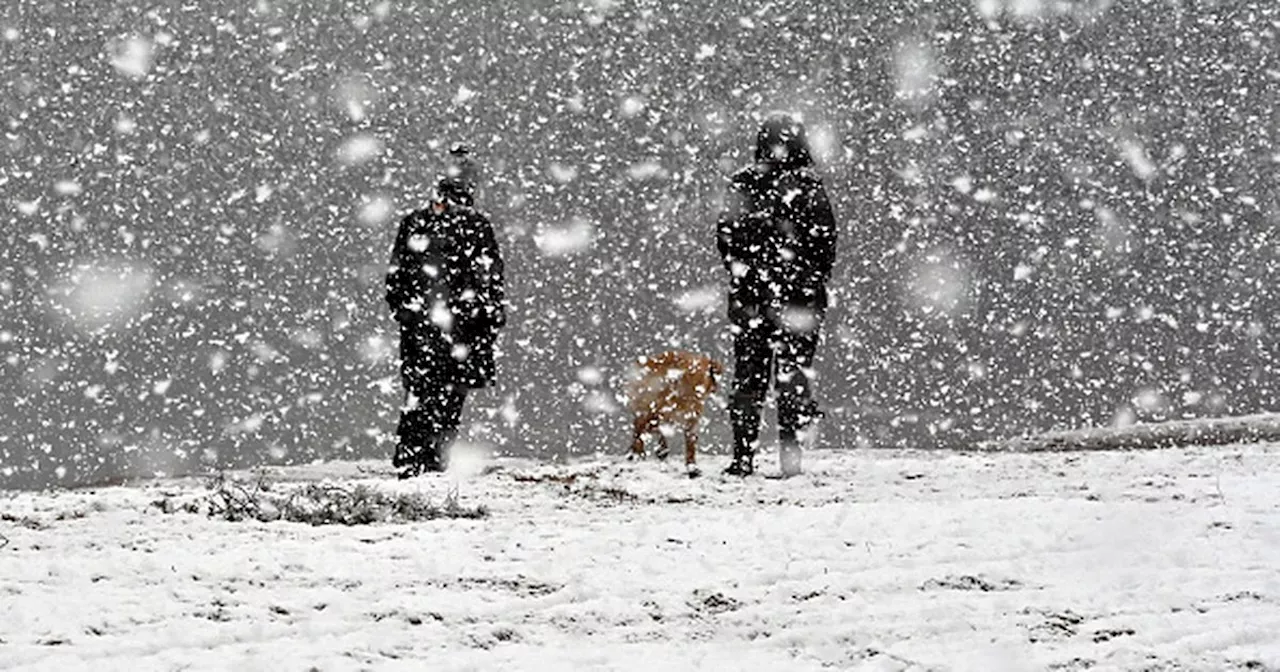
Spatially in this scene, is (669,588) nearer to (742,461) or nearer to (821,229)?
(742,461)

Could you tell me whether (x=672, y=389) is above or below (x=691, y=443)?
above

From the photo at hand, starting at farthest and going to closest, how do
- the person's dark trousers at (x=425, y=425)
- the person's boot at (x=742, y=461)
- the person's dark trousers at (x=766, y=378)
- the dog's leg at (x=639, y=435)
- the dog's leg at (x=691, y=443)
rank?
the dog's leg at (x=639, y=435) → the dog's leg at (x=691, y=443) → the person's dark trousers at (x=425, y=425) → the person's boot at (x=742, y=461) → the person's dark trousers at (x=766, y=378)

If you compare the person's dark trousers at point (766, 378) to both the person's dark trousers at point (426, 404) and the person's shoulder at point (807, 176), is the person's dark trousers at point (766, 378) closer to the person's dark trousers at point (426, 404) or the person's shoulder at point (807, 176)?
the person's shoulder at point (807, 176)

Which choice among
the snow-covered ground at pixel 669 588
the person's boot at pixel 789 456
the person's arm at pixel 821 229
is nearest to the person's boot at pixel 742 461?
the person's boot at pixel 789 456

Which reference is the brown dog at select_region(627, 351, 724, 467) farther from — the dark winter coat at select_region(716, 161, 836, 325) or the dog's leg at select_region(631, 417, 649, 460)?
the dark winter coat at select_region(716, 161, 836, 325)

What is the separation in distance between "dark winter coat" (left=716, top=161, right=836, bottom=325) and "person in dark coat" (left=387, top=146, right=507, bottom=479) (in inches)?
63.2

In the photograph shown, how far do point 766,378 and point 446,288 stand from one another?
2.15 m

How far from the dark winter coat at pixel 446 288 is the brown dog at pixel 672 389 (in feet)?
7.01

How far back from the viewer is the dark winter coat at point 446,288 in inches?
354

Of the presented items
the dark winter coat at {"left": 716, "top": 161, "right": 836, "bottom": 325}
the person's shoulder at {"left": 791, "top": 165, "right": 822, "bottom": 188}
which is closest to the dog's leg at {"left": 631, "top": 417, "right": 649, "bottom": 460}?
the dark winter coat at {"left": 716, "top": 161, "right": 836, "bottom": 325}

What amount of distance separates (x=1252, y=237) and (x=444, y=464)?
83.4ft

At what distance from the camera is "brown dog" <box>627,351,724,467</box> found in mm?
10758

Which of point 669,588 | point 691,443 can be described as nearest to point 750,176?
point 691,443

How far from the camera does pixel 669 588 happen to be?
4.96 m
